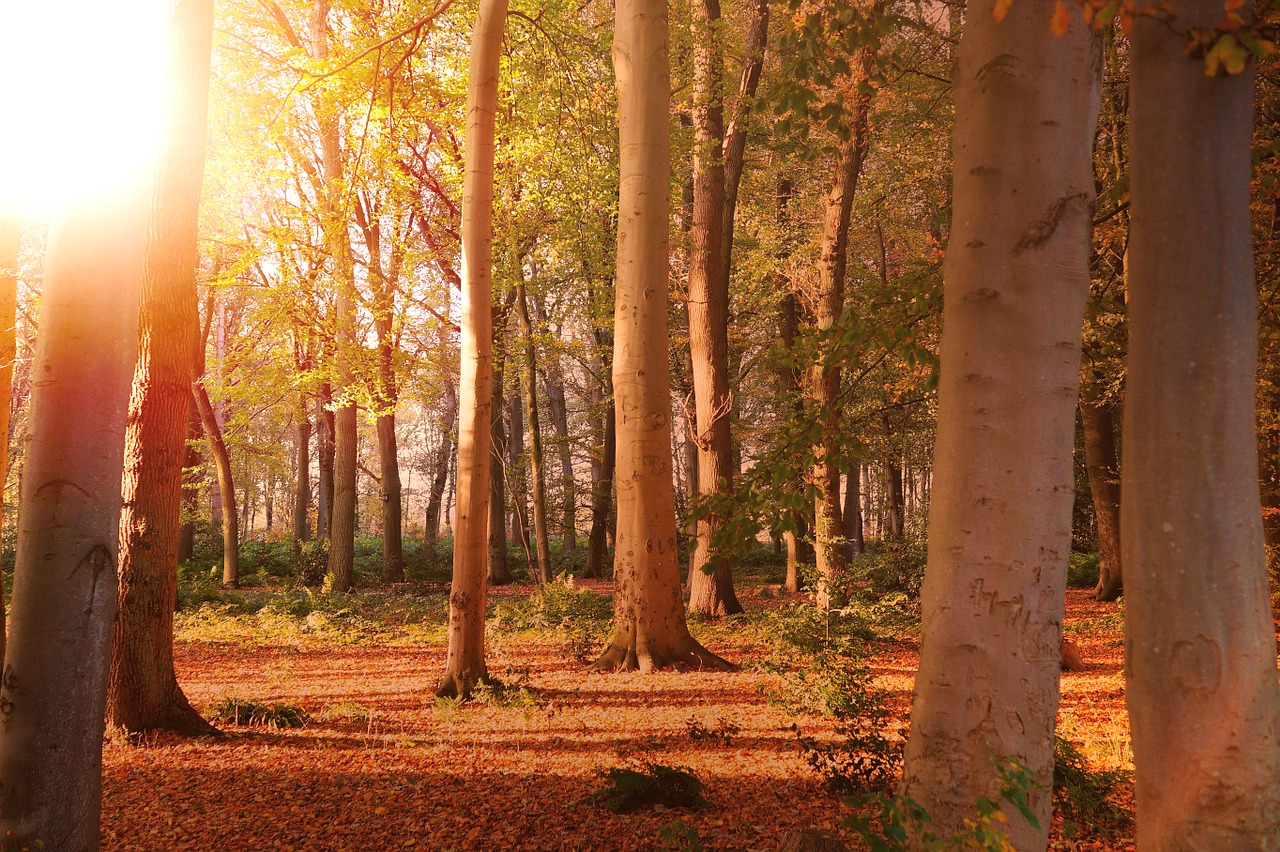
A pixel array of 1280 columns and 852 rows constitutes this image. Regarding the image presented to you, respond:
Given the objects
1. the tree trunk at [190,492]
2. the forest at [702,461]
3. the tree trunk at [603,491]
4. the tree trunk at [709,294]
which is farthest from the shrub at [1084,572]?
the tree trunk at [190,492]

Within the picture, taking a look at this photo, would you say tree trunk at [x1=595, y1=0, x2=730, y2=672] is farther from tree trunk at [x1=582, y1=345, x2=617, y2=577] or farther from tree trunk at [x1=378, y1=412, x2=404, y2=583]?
tree trunk at [x1=378, y1=412, x2=404, y2=583]

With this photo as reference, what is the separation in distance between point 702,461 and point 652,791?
297 inches

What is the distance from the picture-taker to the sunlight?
10.2ft

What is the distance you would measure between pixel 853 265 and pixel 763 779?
55.2 ft

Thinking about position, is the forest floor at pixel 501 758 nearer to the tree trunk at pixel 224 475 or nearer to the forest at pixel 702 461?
the forest at pixel 702 461

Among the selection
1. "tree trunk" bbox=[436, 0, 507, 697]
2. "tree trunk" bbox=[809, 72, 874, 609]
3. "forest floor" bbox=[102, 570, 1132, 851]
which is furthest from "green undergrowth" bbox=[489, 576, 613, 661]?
"tree trunk" bbox=[809, 72, 874, 609]

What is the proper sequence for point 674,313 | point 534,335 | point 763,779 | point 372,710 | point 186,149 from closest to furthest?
point 763,779
point 186,149
point 372,710
point 534,335
point 674,313

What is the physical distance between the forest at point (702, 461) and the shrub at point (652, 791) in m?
0.02

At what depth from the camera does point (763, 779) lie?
190 inches

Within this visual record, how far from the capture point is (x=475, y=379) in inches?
272

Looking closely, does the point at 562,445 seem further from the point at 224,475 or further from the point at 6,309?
the point at 6,309

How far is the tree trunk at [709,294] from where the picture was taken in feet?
38.0

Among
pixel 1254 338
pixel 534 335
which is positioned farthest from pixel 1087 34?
pixel 534 335

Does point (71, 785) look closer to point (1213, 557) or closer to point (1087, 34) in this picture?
point (1213, 557)
